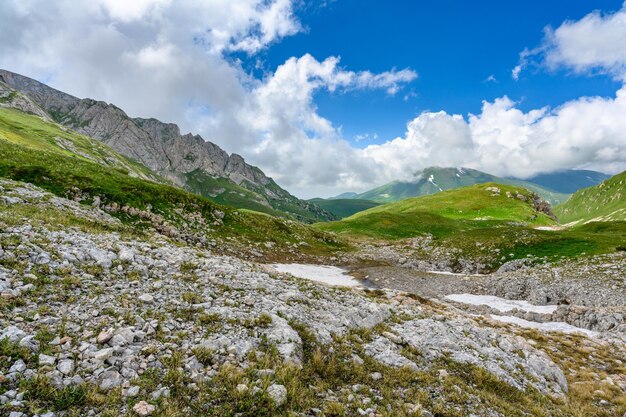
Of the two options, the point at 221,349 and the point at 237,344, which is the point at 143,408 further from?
the point at 237,344

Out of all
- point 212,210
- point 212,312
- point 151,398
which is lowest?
point 151,398

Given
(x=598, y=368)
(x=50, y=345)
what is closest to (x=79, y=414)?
(x=50, y=345)

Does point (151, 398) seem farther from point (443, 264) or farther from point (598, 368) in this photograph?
point (443, 264)

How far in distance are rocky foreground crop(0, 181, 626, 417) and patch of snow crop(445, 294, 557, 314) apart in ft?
45.0

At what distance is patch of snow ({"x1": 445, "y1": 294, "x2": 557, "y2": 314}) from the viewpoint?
1303 inches

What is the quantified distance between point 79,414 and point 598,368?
26215mm

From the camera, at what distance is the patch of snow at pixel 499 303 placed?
1303 inches

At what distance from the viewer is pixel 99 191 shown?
146 ft

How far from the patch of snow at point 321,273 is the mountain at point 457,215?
53202 millimetres

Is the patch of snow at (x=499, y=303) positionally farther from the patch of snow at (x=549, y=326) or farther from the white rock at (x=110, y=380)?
the white rock at (x=110, y=380)

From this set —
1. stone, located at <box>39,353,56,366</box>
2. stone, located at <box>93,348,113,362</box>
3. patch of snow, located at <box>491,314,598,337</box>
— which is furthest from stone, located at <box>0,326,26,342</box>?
patch of snow, located at <box>491,314,598,337</box>

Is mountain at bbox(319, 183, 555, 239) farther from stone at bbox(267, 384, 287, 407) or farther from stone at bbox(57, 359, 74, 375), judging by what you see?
stone at bbox(57, 359, 74, 375)

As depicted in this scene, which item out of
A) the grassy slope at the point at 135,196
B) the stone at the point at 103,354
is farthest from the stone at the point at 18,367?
the grassy slope at the point at 135,196

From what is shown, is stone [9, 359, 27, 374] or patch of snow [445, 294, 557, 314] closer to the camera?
stone [9, 359, 27, 374]
